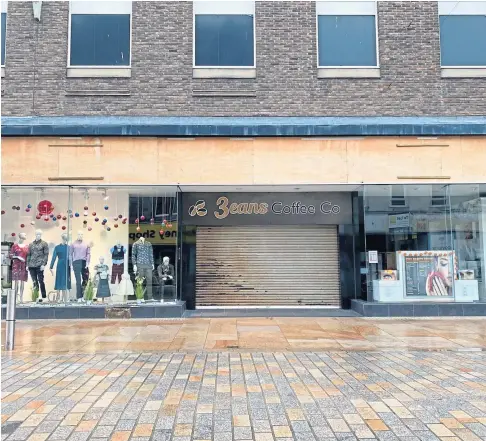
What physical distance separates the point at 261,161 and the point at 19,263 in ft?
21.7

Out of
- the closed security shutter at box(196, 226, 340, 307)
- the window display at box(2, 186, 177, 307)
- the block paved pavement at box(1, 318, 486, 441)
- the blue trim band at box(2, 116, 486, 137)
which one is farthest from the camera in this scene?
the closed security shutter at box(196, 226, 340, 307)

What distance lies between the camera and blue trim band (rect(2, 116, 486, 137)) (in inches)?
446

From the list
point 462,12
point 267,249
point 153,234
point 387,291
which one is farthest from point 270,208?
point 462,12

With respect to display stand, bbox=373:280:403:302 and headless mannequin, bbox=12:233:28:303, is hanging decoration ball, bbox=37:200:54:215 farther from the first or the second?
display stand, bbox=373:280:403:302

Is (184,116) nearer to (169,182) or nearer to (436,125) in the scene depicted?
(169,182)

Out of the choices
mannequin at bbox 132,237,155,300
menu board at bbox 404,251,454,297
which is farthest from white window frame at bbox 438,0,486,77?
mannequin at bbox 132,237,155,300

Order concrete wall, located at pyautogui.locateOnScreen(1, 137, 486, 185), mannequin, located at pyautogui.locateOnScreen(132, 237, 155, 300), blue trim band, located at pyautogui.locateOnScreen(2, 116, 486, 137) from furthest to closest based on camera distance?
mannequin, located at pyautogui.locateOnScreen(132, 237, 155, 300), concrete wall, located at pyautogui.locateOnScreen(1, 137, 486, 185), blue trim band, located at pyautogui.locateOnScreen(2, 116, 486, 137)

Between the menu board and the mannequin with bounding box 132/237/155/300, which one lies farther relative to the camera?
the mannequin with bounding box 132/237/155/300

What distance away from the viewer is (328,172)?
1157cm

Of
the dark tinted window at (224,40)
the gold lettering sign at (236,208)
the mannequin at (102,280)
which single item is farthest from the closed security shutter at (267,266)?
the dark tinted window at (224,40)

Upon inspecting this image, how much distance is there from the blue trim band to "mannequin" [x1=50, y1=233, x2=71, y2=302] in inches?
107

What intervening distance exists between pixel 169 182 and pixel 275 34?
4.83 m

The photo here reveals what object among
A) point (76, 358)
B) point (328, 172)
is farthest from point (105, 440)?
point (328, 172)

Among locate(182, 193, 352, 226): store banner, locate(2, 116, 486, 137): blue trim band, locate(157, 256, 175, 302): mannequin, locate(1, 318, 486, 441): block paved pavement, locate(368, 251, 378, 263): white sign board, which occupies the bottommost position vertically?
locate(1, 318, 486, 441): block paved pavement
